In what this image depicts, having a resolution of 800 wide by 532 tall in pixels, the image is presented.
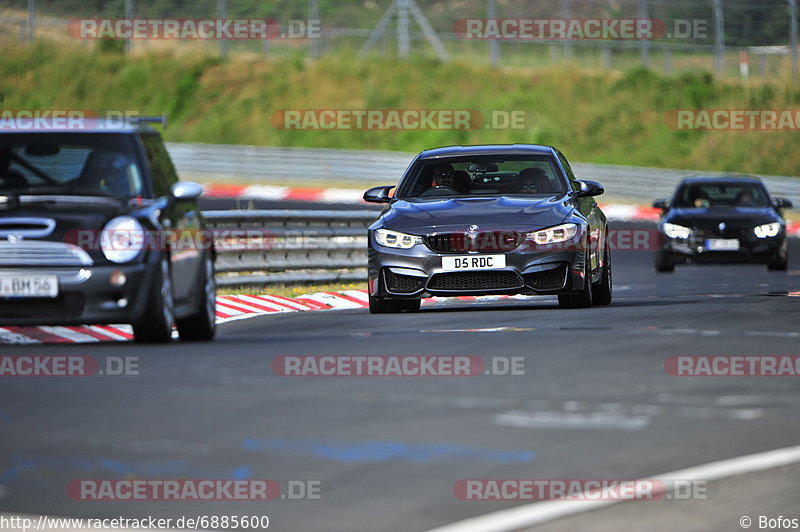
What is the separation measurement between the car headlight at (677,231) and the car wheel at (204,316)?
12120 mm

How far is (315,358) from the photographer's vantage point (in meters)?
10.4

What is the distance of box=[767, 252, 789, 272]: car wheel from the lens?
23047 millimetres

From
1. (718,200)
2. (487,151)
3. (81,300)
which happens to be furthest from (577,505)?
(718,200)

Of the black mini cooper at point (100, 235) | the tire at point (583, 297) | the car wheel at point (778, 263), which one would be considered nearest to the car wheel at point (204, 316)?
the black mini cooper at point (100, 235)

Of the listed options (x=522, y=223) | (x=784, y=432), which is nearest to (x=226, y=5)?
(x=522, y=223)

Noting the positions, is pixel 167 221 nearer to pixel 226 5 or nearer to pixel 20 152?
pixel 20 152

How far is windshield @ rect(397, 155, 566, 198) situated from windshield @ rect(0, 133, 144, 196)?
3963mm

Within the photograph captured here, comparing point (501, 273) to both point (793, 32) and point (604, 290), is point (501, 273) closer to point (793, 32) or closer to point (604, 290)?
point (604, 290)

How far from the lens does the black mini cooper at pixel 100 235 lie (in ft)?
34.5

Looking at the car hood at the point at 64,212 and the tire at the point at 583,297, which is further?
the tire at the point at 583,297

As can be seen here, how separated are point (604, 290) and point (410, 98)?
120ft

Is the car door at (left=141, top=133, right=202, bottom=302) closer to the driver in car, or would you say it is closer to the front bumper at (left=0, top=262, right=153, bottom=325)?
the front bumper at (left=0, top=262, right=153, bottom=325)

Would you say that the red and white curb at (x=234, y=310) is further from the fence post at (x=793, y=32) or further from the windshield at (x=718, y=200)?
the fence post at (x=793, y=32)

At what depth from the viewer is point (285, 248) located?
1855 cm
